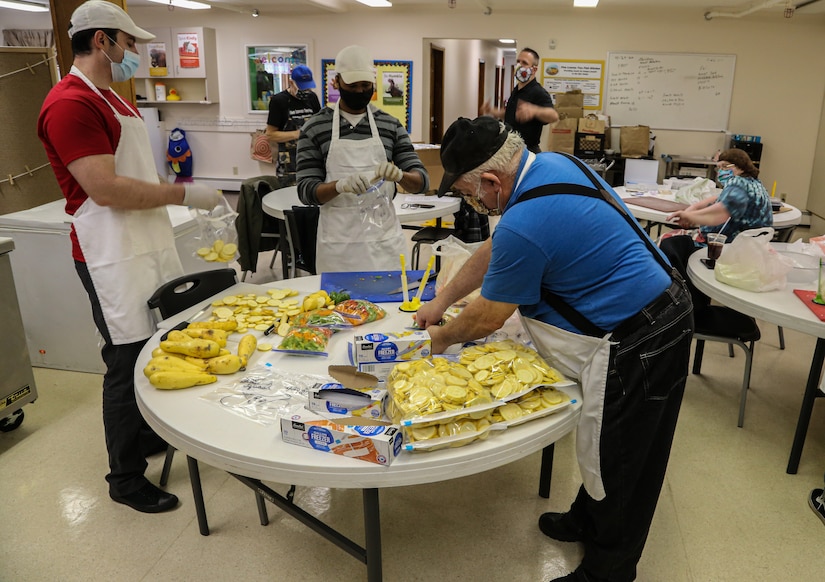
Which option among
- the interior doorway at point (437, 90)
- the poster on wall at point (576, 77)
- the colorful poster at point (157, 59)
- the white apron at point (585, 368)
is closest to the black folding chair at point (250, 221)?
the white apron at point (585, 368)

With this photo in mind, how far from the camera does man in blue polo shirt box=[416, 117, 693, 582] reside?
4.88 ft

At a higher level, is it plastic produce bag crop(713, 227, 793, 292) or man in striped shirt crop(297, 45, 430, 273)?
man in striped shirt crop(297, 45, 430, 273)

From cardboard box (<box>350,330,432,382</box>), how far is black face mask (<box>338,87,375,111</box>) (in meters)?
1.49

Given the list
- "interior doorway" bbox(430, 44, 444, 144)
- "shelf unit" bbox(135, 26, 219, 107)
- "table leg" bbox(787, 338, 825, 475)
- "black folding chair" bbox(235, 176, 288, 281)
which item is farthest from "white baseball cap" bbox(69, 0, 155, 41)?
"interior doorway" bbox(430, 44, 444, 144)

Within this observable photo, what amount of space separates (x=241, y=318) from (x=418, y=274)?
803mm

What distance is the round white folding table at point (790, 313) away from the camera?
2342mm

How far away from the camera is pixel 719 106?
8.19 meters

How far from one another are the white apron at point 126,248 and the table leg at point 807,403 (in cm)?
264

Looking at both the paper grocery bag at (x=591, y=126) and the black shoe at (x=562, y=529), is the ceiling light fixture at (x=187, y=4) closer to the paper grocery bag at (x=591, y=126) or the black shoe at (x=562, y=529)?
the paper grocery bag at (x=591, y=126)

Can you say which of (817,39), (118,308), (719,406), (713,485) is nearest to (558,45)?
(817,39)

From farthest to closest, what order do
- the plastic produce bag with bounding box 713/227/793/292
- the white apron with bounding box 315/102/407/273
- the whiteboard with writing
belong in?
the whiteboard with writing, the white apron with bounding box 315/102/407/273, the plastic produce bag with bounding box 713/227/793/292

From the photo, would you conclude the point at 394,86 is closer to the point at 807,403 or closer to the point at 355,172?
the point at 355,172

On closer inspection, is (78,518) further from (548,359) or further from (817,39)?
(817,39)

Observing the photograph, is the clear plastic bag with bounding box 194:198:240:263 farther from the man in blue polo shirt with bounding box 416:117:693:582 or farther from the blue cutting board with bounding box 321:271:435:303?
the man in blue polo shirt with bounding box 416:117:693:582
